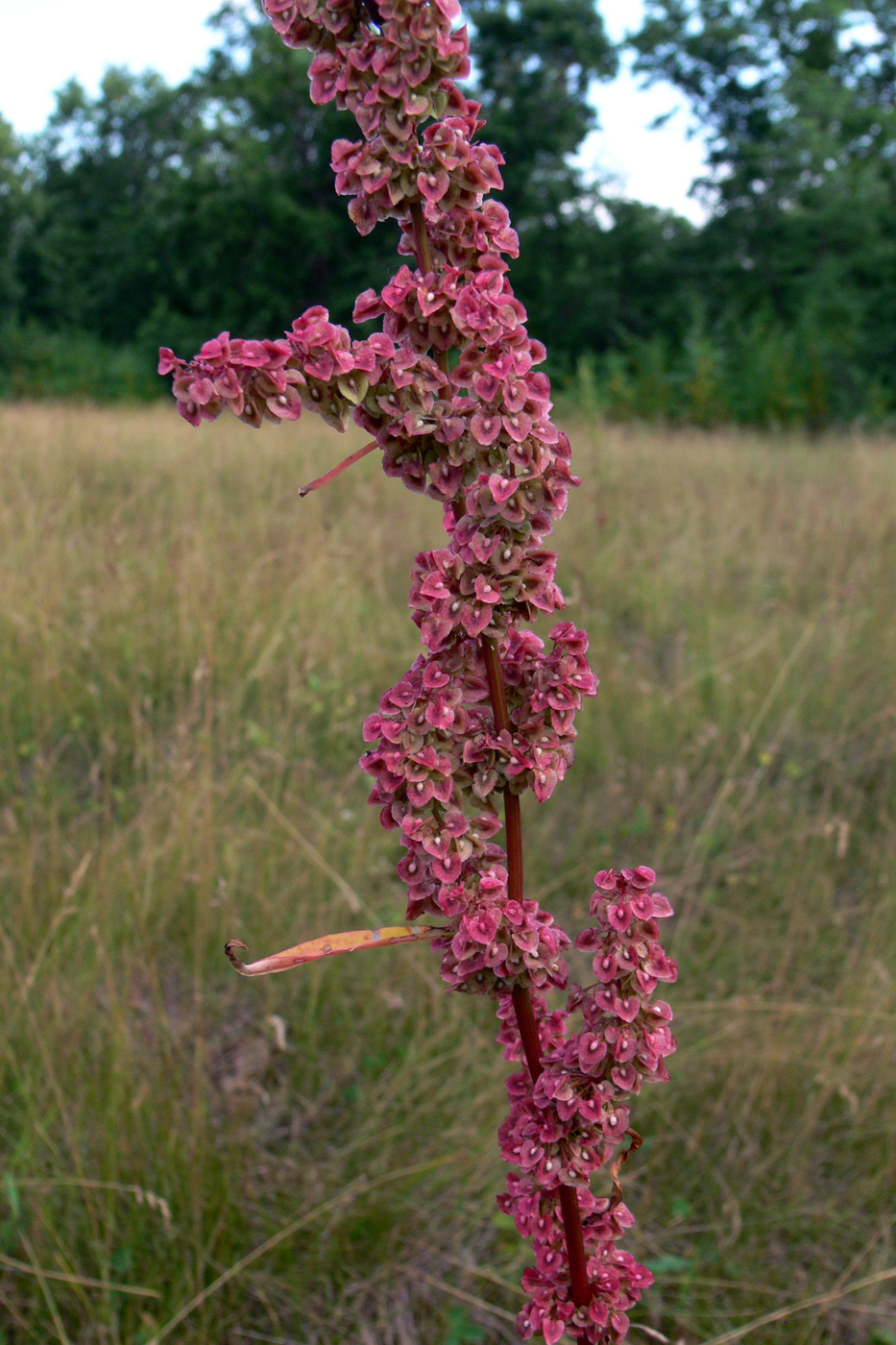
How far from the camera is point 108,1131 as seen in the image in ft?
6.22

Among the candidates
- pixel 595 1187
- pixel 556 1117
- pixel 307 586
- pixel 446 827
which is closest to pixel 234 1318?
pixel 595 1187

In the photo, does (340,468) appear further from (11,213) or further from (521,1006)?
(11,213)

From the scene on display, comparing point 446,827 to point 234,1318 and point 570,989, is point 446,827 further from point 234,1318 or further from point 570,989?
point 234,1318

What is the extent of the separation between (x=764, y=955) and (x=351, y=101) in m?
2.47

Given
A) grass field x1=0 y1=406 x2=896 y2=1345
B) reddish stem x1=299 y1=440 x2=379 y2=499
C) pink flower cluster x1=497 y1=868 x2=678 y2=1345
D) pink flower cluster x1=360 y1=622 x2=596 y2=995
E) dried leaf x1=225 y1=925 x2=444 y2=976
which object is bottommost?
grass field x1=0 y1=406 x2=896 y2=1345

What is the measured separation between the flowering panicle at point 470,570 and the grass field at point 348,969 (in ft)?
1.01

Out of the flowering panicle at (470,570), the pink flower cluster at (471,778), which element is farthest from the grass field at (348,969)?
the pink flower cluster at (471,778)

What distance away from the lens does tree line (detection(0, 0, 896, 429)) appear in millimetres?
17672

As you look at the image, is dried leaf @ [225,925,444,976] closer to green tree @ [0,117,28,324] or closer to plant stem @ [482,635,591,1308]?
plant stem @ [482,635,591,1308]

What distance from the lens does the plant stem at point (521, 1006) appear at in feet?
2.87

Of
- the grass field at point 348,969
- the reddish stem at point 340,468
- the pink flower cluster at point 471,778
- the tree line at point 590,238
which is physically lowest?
the grass field at point 348,969

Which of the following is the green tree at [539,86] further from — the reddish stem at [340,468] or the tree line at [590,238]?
the reddish stem at [340,468]

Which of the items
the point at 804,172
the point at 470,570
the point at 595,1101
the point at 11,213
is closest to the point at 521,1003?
the point at 595,1101

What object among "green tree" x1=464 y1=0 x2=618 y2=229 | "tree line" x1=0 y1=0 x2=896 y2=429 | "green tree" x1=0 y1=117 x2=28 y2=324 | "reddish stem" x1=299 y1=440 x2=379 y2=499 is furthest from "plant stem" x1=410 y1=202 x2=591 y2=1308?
"green tree" x1=0 y1=117 x2=28 y2=324
